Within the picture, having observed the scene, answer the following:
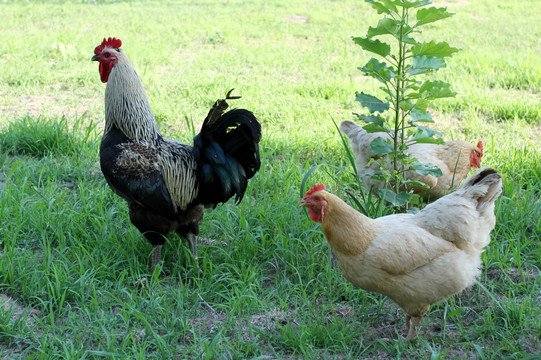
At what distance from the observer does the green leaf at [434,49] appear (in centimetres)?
330

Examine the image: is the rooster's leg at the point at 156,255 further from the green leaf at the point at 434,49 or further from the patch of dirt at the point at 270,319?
the green leaf at the point at 434,49

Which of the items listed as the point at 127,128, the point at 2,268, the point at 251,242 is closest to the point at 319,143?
the point at 251,242

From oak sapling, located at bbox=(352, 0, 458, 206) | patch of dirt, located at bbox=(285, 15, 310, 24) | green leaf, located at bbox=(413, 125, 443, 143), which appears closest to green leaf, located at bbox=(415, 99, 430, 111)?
oak sapling, located at bbox=(352, 0, 458, 206)

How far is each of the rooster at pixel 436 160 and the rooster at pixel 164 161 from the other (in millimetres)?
1162

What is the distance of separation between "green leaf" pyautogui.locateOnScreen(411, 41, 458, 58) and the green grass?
4.28 ft

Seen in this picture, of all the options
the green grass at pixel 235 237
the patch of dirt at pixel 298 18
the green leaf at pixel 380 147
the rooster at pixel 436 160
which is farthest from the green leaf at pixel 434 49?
the patch of dirt at pixel 298 18

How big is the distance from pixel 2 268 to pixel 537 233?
12.5ft

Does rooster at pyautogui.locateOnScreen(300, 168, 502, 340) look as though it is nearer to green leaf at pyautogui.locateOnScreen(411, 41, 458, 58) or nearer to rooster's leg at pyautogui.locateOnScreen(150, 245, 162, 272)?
green leaf at pyautogui.locateOnScreen(411, 41, 458, 58)

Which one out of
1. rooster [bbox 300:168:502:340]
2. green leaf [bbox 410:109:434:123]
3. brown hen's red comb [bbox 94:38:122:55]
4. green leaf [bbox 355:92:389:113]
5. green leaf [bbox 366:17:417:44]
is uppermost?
green leaf [bbox 366:17:417:44]

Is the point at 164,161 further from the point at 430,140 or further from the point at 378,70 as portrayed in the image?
the point at 430,140

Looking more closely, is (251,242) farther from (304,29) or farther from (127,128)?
(304,29)

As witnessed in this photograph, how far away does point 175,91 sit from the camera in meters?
7.07

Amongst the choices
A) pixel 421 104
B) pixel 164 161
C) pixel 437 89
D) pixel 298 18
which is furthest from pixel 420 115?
pixel 298 18

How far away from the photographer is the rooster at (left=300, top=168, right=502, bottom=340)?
9.59 feet
